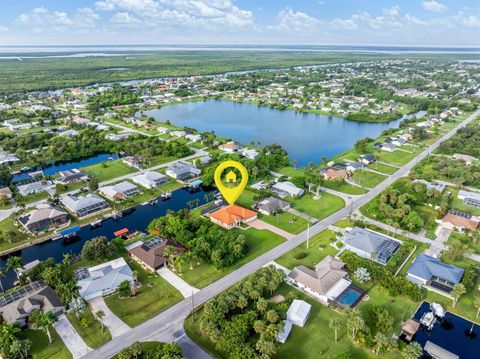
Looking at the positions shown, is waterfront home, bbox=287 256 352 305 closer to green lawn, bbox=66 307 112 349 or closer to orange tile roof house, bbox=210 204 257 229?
orange tile roof house, bbox=210 204 257 229

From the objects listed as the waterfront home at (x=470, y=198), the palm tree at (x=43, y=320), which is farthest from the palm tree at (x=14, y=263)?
the waterfront home at (x=470, y=198)

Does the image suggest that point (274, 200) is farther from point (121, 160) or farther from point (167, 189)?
point (121, 160)

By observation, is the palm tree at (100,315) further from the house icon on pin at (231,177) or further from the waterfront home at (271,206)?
the house icon on pin at (231,177)

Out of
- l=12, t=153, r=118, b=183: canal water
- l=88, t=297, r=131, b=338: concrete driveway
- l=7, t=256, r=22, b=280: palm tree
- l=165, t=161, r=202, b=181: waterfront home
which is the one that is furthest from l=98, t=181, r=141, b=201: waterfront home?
l=88, t=297, r=131, b=338: concrete driveway

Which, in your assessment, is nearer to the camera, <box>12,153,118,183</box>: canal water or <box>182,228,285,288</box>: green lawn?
<box>182,228,285,288</box>: green lawn

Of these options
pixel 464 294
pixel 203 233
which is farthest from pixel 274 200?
pixel 464 294

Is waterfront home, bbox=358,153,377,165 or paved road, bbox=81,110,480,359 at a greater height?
waterfront home, bbox=358,153,377,165
